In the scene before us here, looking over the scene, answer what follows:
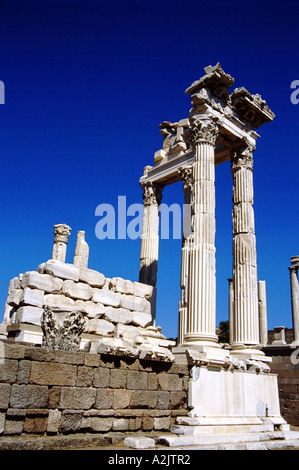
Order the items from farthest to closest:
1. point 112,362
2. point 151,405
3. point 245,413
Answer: point 245,413 → point 151,405 → point 112,362

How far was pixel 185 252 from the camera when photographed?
17125 millimetres

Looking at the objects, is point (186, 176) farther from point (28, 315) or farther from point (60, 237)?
point (28, 315)

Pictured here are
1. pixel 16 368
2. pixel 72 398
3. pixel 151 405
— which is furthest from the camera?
pixel 151 405

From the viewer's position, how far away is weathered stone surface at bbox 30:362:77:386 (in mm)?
7285

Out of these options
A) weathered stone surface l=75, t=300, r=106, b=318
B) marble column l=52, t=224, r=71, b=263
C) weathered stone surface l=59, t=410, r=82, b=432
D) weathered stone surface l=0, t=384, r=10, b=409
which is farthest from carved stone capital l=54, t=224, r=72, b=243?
weathered stone surface l=0, t=384, r=10, b=409

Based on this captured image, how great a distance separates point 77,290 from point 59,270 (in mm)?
698

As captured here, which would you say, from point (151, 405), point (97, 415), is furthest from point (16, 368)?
point (151, 405)

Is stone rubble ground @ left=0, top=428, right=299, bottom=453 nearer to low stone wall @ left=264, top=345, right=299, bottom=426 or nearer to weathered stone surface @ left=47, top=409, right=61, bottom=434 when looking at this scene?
weathered stone surface @ left=47, top=409, right=61, bottom=434

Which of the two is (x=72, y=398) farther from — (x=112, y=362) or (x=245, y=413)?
(x=245, y=413)

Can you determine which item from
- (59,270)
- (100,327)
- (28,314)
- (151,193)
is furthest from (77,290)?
(151,193)

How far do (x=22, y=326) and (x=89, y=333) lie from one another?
1.94 meters

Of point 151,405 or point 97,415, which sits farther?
point 151,405

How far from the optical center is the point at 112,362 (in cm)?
855

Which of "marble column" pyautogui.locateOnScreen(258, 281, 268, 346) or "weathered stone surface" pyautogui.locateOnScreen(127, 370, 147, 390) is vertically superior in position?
"marble column" pyautogui.locateOnScreen(258, 281, 268, 346)
